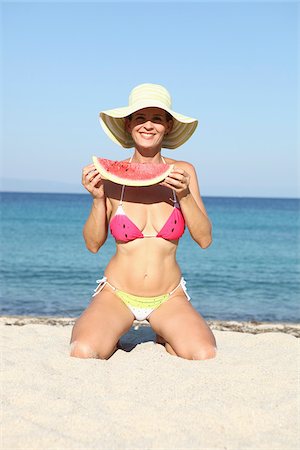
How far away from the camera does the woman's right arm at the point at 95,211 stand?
15.5 ft

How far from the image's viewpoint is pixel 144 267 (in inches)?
197

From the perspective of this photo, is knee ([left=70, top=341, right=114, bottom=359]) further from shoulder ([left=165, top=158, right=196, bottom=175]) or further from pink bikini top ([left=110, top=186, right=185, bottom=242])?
shoulder ([left=165, top=158, right=196, bottom=175])

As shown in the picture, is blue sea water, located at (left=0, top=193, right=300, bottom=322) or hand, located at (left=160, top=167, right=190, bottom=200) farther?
blue sea water, located at (left=0, top=193, right=300, bottom=322)

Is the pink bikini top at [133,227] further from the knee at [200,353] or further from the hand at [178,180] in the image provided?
the knee at [200,353]

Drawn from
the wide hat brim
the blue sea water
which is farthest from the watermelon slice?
the blue sea water

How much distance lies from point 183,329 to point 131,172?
4.25 ft

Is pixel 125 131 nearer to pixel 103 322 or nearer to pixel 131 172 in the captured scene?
pixel 131 172

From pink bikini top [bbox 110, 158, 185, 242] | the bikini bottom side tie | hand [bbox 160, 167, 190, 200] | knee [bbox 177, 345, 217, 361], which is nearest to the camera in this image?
hand [bbox 160, 167, 190, 200]

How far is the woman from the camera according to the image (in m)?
4.79

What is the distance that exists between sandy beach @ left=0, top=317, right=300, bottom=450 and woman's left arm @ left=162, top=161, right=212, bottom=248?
985 mm

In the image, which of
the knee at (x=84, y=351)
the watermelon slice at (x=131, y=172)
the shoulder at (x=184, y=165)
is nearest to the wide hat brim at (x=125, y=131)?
the shoulder at (x=184, y=165)

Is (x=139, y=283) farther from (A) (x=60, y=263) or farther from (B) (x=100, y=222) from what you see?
(A) (x=60, y=263)

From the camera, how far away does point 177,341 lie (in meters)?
4.80

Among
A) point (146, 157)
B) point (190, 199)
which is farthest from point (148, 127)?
point (190, 199)
